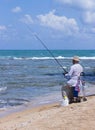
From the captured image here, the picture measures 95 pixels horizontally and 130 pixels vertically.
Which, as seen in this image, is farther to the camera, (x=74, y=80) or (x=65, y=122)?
(x=74, y=80)

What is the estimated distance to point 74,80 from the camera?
481 inches

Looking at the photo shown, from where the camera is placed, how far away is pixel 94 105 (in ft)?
34.7

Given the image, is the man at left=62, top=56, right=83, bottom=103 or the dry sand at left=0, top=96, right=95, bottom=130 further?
the man at left=62, top=56, right=83, bottom=103

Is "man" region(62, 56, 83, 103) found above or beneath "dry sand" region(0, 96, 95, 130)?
above

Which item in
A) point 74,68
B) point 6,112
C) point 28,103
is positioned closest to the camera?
point 74,68

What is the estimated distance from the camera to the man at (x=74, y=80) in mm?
12133

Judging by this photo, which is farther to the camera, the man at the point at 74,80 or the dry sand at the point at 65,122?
the man at the point at 74,80

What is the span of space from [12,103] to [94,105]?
621 centimetres

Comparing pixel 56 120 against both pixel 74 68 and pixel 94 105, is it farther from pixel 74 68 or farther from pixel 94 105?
pixel 74 68

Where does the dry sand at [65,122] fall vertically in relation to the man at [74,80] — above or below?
below

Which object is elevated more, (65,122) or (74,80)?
(74,80)

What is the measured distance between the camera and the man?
12133mm

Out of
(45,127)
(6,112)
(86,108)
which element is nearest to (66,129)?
(45,127)

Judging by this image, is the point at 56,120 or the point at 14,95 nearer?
the point at 56,120
